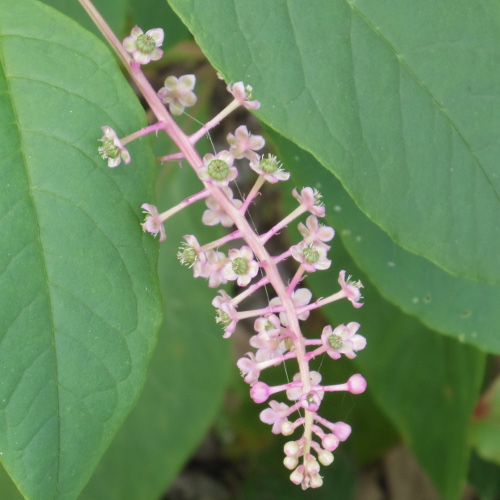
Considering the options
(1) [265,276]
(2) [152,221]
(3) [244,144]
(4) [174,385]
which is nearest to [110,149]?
(2) [152,221]

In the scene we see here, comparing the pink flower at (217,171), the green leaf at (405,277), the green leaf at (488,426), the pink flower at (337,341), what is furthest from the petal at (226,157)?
the green leaf at (488,426)

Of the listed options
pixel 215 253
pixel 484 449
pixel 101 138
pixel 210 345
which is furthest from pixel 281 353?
pixel 484 449

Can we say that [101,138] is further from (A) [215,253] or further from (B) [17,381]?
(B) [17,381]

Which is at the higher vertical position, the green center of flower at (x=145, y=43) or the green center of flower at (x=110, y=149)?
the green center of flower at (x=145, y=43)

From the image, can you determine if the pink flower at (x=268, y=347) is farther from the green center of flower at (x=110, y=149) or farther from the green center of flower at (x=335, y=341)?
the green center of flower at (x=110, y=149)

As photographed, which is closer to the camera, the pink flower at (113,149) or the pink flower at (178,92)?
the pink flower at (113,149)

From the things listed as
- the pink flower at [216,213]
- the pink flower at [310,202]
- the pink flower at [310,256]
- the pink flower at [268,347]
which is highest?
the pink flower at [310,202]

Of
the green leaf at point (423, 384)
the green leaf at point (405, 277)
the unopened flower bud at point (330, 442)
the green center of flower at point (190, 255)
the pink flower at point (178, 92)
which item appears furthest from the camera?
the green leaf at point (423, 384)

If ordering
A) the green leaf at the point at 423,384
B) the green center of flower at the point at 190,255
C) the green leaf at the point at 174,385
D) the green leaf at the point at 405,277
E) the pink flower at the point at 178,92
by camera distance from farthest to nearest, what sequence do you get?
the green leaf at the point at 174,385 < the green leaf at the point at 423,384 < the green leaf at the point at 405,277 < the pink flower at the point at 178,92 < the green center of flower at the point at 190,255

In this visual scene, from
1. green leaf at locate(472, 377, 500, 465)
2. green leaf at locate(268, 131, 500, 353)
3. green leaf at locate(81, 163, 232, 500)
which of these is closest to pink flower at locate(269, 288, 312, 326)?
green leaf at locate(268, 131, 500, 353)
